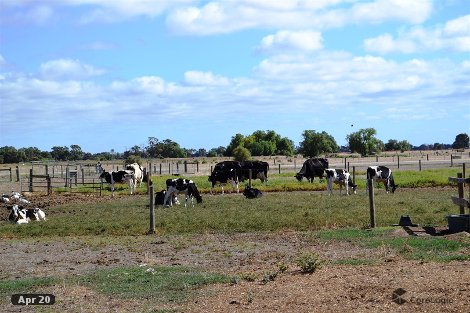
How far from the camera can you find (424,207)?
2559 centimetres

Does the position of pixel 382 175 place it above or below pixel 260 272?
above

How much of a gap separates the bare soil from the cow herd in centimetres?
1201

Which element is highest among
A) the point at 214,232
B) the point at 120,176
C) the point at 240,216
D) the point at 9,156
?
the point at 9,156

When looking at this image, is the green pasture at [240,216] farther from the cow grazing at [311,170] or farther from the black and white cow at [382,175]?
the cow grazing at [311,170]

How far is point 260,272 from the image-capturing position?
45.4 ft

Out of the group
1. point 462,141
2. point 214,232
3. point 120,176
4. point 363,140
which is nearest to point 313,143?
point 363,140

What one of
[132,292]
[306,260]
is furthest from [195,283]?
[306,260]

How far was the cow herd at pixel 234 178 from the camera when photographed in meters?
32.2

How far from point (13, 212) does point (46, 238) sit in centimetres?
611

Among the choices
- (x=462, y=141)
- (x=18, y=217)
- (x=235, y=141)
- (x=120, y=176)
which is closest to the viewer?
(x=18, y=217)

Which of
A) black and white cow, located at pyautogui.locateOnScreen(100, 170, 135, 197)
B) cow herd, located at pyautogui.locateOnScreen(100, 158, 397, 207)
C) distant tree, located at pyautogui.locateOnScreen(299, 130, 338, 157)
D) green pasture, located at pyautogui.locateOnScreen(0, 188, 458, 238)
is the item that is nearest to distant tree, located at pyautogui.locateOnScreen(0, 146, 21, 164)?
distant tree, located at pyautogui.locateOnScreen(299, 130, 338, 157)

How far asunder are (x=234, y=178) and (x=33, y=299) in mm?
30671

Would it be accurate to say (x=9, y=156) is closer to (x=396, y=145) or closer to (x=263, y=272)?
(x=396, y=145)

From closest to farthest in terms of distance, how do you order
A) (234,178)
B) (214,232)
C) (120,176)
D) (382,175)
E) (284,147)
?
(214,232), (382,175), (234,178), (120,176), (284,147)
